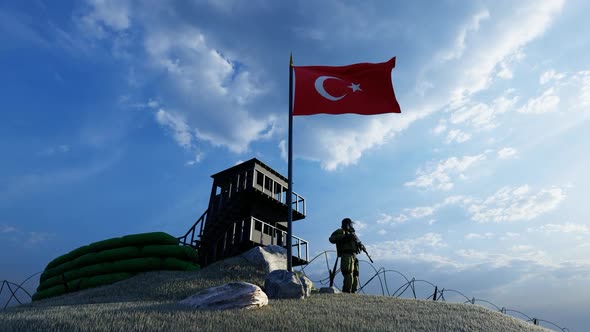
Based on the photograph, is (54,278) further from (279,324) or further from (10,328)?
(279,324)

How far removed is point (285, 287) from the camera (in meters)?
11.6

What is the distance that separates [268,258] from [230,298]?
5.38 m

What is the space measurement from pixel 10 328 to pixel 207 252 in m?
15.3

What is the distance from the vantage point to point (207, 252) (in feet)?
74.6

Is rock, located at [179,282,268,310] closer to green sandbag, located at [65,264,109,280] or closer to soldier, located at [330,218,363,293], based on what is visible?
soldier, located at [330,218,363,293]

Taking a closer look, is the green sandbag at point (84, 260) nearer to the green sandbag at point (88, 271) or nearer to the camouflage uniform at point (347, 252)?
the green sandbag at point (88, 271)

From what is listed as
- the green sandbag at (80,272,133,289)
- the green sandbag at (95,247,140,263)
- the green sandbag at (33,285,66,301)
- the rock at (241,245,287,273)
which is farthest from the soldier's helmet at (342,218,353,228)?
the green sandbag at (33,285,66,301)

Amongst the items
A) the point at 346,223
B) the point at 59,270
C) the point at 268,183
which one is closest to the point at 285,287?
the point at 346,223

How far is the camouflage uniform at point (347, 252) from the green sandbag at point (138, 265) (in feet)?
22.4

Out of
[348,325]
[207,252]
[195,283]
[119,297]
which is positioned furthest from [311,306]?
[207,252]

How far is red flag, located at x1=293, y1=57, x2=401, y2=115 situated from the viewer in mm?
13523

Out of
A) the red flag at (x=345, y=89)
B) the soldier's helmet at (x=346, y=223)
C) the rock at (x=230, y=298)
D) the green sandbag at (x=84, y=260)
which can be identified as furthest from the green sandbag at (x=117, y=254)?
the red flag at (x=345, y=89)

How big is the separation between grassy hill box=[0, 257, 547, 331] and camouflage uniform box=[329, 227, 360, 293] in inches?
48.5

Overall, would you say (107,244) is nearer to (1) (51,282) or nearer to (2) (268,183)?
(1) (51,282)
